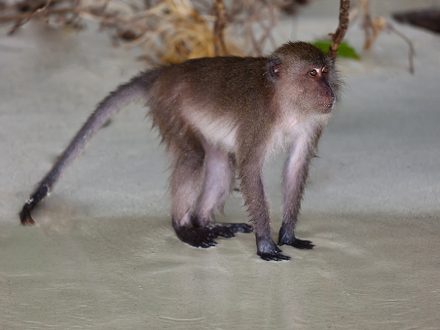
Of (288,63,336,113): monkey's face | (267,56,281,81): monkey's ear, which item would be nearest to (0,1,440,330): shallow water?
(288,63,336,113): monkey's face

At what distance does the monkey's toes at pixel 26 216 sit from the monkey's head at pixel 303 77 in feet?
5.51

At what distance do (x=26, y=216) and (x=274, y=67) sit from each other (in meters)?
1.74

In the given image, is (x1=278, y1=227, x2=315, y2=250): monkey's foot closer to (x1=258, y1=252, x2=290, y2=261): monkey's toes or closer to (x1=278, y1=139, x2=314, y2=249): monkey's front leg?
(x1=278, y1=139, x2=314, y2=249): monkey's front leg

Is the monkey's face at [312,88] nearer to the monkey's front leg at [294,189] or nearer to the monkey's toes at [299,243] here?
the monkey's front leg at [294,189]

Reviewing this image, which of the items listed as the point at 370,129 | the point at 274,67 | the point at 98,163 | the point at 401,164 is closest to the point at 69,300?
the point at 274,67

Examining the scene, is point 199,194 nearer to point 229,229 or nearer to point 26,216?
point 229,229

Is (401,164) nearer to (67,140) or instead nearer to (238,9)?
(67,140)

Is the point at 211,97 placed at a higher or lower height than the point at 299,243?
higher

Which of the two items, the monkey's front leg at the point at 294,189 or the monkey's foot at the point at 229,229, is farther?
the monkey's foot at the point at 229,229

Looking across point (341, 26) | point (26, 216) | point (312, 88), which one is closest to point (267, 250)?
point (312, 88)

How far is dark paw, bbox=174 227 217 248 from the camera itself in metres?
5.78

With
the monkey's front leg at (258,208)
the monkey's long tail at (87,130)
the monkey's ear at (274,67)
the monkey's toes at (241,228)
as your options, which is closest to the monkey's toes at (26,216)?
Result: the monkey's long tail at (87,130)

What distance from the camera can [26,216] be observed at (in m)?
6.06

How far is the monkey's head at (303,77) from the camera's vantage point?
212 inches
